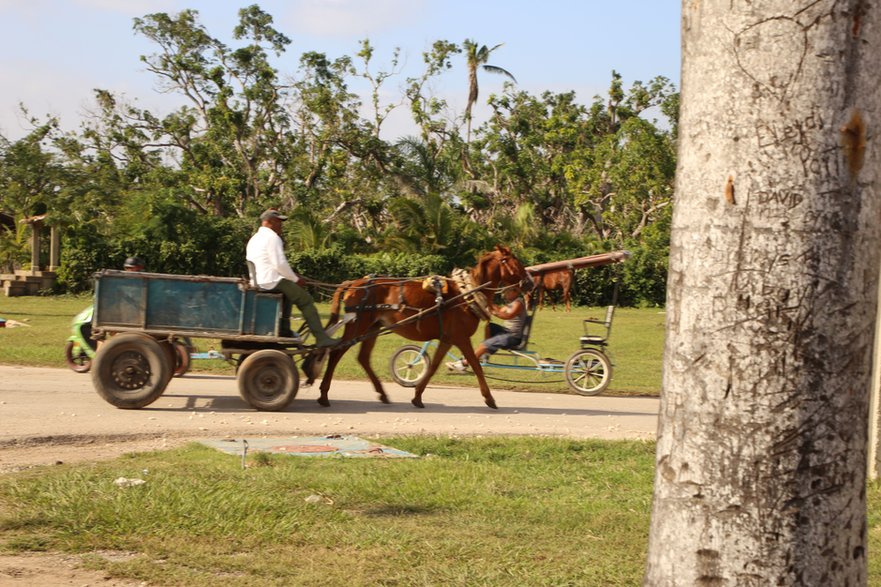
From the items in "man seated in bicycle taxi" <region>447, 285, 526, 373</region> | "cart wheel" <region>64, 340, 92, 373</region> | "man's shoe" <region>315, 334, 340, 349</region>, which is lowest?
"cart wheel" <region>64, 340, 92, 373</region>

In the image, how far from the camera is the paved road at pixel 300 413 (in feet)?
35.4

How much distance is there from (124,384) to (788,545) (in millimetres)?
9926

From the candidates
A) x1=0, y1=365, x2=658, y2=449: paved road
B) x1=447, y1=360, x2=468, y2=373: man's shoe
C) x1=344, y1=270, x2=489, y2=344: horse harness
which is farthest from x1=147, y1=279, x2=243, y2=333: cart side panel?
x1=447, y1=360, x2=468, y2=373: man's shoe

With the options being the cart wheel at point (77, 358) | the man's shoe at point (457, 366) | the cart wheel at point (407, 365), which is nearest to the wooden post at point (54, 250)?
the cart wheel at point (77, 358)

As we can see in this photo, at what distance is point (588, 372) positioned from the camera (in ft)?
52.6

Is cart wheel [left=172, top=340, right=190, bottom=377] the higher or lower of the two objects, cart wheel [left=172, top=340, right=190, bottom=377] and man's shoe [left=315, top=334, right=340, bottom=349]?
the lower

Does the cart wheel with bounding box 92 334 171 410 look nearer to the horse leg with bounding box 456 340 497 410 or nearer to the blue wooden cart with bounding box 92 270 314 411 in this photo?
the blue wooden cart with bounding box 92 270 314 411

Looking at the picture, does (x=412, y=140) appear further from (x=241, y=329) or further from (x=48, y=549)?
(x=48, y=549)

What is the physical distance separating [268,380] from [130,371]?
1.56m

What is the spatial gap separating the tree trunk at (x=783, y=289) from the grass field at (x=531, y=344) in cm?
1321

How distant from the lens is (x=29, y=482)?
732 centimetres

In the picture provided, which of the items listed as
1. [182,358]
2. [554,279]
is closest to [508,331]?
[554,279]

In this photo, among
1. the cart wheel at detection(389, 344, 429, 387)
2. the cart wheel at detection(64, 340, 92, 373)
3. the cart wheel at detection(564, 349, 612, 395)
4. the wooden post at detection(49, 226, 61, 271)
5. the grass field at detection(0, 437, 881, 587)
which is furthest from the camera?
the wooden post at detection(49, 226, 61, 271)

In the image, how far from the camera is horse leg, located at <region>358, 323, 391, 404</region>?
44.2ft
